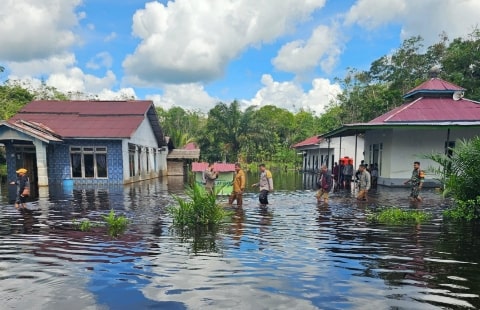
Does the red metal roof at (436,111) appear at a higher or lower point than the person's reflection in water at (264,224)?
higher

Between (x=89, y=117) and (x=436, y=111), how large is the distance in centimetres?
2258

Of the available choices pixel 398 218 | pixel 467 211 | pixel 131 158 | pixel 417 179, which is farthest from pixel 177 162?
pixel 467 211

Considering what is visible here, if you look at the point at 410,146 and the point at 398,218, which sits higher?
the point at 410,146

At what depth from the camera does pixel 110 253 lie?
6.66 m

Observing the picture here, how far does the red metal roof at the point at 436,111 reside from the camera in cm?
2000

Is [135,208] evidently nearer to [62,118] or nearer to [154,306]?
[154,306]

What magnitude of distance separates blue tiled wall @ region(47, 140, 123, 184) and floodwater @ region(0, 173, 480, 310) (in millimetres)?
13143

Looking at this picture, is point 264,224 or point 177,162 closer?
point 264,224

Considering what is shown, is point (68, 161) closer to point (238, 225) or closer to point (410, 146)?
point (238, 225)

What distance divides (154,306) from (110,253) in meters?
2.62

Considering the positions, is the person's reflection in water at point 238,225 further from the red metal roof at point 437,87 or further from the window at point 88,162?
the red metal roof at point 437,87

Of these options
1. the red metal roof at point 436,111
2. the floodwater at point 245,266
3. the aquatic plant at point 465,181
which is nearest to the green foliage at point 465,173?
the aquatic plant at point 465,181

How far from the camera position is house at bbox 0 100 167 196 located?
2166cm

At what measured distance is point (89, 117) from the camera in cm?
2578
